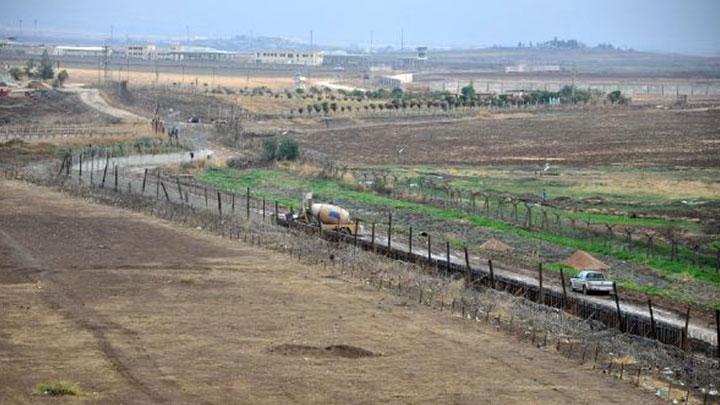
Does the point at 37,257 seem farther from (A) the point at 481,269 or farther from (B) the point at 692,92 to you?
(B) the point at 692,92

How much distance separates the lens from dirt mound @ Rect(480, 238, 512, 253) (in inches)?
1506

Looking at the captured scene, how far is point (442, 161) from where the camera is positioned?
6744cm

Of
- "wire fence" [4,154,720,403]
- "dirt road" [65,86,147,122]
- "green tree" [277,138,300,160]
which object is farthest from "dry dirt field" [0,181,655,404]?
"dirt road" [65,86,147,122]

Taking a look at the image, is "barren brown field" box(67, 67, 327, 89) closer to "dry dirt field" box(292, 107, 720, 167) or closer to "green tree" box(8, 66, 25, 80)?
"green tree" box(8, 66, 25, 80)

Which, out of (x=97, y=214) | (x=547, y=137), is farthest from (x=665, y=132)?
(x=97, y=214)

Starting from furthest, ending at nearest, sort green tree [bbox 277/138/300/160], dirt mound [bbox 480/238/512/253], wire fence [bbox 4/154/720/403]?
green tree [bbox 277/138/300/160]
dirt mound [bbox 480/238/512/253]
wire fence [bbox 4/154/720/403]

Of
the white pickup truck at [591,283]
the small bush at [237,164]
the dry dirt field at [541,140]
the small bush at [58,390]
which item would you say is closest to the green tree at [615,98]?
the dry dirt field at [541,140]

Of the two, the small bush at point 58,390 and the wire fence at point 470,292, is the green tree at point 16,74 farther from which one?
the small bush at point 58,390

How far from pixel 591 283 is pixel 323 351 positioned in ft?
33.0

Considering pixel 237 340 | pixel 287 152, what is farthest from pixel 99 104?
pixel 237 340

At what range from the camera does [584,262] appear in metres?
35.6

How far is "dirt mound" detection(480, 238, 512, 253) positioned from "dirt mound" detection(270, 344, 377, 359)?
611 inches

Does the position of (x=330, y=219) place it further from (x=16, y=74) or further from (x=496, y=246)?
(x=16, y=74)

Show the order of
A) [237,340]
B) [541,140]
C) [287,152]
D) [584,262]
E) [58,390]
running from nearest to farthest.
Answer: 1. [58,390]
2. [237,340]
3. [584,262]
4. [287,152]
5. [541,140]
